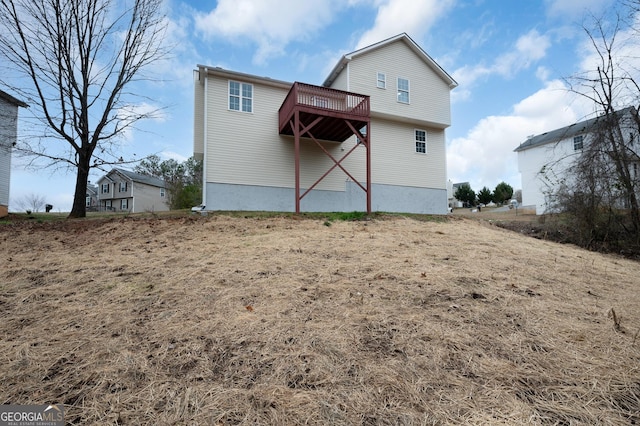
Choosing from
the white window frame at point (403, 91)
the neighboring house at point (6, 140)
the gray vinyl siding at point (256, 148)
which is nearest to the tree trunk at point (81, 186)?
the neighboring house at point (6, 140)

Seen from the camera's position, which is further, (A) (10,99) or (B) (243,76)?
(A) (10,99)

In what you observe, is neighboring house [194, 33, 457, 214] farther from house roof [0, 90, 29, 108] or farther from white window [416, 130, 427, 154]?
house roof [0, 90, 29, 108]

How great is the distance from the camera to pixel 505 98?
40.4 feet

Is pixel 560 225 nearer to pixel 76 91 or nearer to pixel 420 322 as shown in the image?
pixel 420 322

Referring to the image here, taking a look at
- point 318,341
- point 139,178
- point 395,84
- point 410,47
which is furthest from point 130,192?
point 318,341

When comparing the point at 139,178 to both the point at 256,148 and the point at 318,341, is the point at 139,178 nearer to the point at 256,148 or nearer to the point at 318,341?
the point at 256,148

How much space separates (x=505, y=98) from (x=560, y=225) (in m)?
6.08

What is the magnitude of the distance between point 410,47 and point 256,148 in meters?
9.66

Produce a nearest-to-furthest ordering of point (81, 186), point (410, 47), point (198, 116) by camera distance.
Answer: point (81, 186) < point (198, 116) < point (410, 47)

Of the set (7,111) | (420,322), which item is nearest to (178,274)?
(420,322)

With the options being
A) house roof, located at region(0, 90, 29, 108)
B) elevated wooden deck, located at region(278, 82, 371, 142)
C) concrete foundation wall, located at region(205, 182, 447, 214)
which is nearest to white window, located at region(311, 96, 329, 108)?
elevated wooden deck, located at region(278, 82, 371, 142)

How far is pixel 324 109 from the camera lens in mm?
10492

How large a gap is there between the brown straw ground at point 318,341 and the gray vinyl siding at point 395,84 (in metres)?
11.0

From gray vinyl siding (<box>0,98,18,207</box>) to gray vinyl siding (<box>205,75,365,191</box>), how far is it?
352 inches
